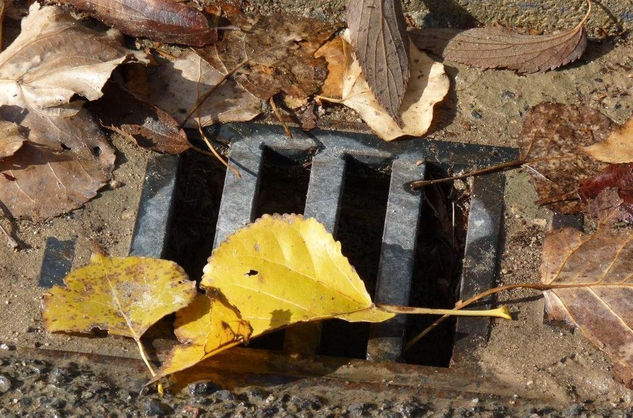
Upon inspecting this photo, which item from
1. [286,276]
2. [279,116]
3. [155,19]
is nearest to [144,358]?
[286,276]

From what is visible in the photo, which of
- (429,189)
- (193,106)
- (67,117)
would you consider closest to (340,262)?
(429,189)

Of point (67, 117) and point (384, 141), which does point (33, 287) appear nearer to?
point (67, 117)

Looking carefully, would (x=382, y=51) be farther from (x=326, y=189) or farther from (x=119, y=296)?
(x=119, y=296)

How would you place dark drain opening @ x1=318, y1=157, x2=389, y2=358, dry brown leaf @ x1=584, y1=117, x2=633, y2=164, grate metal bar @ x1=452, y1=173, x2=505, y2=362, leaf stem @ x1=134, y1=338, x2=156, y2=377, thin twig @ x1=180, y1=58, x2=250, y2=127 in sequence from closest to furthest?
leaf stem @ x1=134, y1=338, x2=156, y2=377 → grate metal bar @ x1=452, y1=173, x2=505, y2=362 → dry brown leaf @ x1=584, y1=117, x2=633, y2=164 → thin twig @ x1=180, y1=58, x2=250, y2=127 → dark drain opening @ x1=318, y1=157, x2=389, y2=358

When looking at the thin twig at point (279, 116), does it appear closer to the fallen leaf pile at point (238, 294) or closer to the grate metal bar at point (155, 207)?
the grate metal bar at point (155, 207)

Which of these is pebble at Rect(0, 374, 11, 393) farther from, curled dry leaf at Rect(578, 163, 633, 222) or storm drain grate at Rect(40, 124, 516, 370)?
curled dry leaf at Rect(578, 163, 633, 222)

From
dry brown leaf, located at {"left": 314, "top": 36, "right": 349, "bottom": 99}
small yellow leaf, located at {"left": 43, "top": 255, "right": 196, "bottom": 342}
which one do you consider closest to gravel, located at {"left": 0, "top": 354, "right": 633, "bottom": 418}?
small yellow leaf, located at {"left": 43, "top": 255, "right": 196, "bottom": 342}
